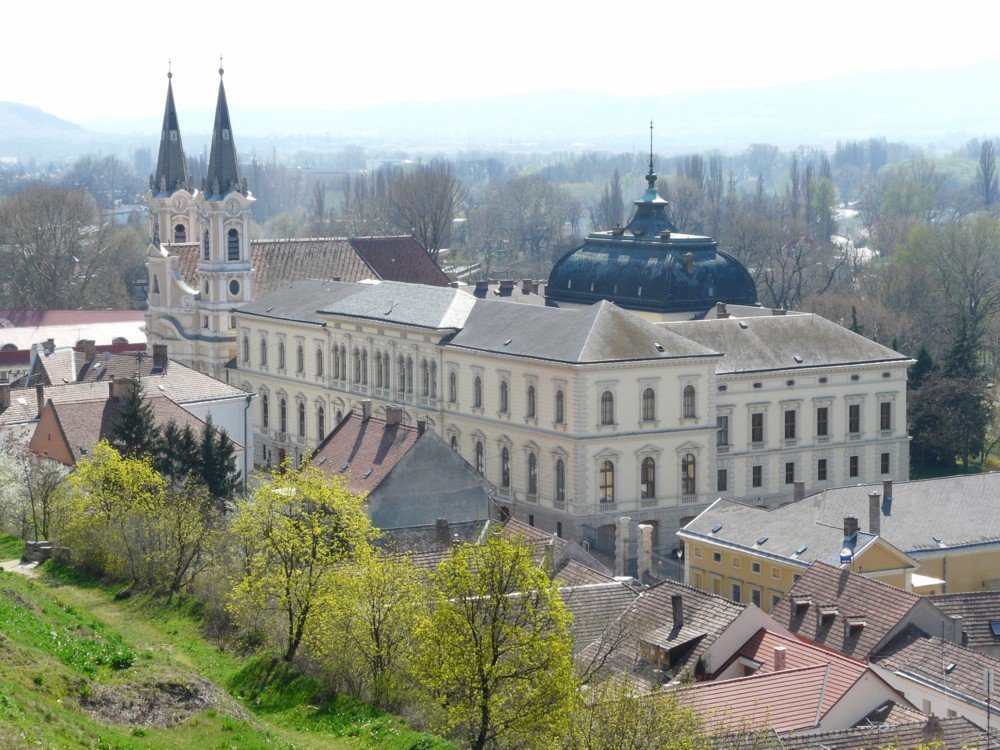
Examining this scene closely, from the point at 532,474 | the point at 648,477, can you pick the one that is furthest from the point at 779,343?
the point at 532,474

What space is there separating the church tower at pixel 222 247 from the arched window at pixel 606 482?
31858 millimetres

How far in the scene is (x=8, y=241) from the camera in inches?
Result: 5098

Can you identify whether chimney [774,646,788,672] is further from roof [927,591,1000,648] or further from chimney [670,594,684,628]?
roof [927,591,1000,648]

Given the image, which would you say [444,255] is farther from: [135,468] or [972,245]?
[135,468]

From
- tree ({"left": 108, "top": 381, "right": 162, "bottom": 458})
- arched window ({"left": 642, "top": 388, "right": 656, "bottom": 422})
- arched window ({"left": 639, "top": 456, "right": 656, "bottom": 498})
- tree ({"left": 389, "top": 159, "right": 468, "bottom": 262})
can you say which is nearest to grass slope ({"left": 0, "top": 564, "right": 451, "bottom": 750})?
tree ({"left": 108, "top": 381, "right": 162, "bottom": 458})

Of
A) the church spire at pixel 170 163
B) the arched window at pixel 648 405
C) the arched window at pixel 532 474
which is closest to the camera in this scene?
the arched window at pixel 648 405

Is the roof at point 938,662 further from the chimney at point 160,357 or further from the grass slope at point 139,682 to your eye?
the chimney at point 160,357

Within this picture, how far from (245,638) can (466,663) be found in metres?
9.89

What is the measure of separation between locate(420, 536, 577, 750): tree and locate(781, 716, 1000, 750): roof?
166 inches

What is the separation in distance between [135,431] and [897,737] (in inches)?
1295

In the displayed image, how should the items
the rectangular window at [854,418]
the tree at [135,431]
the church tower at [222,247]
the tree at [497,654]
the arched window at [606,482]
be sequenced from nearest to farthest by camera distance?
the tree at [497,654] < the tree at [135,431] < the arched window at [606,482] < the rectangular window at [854,418] < the church tower at [222,247]

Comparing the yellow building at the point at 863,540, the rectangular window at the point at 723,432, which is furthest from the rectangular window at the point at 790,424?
the yellow building at the point at 863,540

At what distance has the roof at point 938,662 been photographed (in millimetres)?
39750

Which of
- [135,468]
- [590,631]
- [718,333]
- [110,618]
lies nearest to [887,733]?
[590,631]
